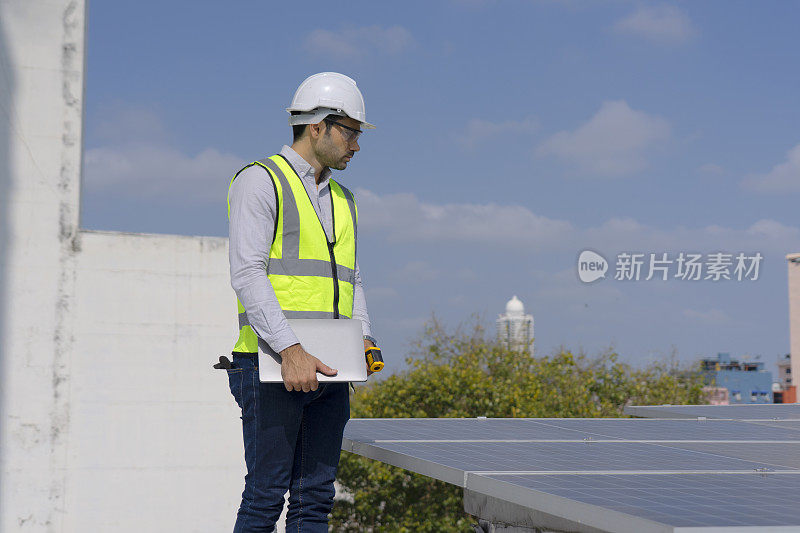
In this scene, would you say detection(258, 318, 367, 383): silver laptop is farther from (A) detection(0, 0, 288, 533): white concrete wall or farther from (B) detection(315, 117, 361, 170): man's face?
(A) detection(0, 0, 288, 533): white concrete wall

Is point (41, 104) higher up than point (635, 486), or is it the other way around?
point (41, 104)

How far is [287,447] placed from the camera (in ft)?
11.1

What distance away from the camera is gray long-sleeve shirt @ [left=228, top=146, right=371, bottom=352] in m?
3.25

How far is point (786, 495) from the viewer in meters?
3.05

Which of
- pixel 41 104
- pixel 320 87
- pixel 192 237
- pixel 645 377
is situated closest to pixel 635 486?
pixel 320 87

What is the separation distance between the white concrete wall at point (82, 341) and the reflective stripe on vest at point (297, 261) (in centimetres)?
965

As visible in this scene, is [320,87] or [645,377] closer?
[320,87]

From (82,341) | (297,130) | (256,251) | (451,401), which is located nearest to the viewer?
(256,251)

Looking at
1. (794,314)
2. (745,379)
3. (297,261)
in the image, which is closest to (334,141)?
(297,261)

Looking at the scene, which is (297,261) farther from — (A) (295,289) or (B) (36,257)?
(B) (36,257)

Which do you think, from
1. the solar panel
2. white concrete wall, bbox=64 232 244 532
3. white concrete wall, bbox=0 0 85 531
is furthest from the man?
white concrete wall, bbox=0 0 85 531

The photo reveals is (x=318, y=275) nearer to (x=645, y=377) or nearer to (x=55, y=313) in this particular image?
(x=55, y=313)

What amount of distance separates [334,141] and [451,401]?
42.3ft

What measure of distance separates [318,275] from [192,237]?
987cm
